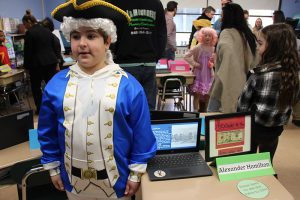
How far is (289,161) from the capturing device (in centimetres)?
310

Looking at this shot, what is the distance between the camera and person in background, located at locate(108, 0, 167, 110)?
2.00m

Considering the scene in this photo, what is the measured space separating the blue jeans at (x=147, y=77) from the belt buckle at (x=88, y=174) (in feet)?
3.25

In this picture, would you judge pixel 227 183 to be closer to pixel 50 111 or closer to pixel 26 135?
pixel 50 111

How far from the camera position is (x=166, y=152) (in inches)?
56.6

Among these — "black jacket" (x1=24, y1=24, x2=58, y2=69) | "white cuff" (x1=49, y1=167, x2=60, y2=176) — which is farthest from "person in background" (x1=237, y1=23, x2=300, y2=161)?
"black jacket" (x1=24, y1=24, x2=58, y2=69)

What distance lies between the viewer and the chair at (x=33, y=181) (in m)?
1.52

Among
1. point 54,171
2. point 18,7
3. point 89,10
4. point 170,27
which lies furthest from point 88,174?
point 18,7

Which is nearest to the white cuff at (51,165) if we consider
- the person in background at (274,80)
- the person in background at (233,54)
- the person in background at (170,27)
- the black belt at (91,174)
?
the black belt at (91,174)

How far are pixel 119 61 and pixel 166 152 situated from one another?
0.89 metres

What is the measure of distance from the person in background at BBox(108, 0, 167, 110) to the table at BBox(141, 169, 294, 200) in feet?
3.32

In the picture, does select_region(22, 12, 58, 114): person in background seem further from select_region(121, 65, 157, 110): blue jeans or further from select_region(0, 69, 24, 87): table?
select_region(121, 65, 157, 110): blue jeans

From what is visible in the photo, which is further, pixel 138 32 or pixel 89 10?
pixel 138 32

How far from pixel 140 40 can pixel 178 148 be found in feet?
3.04

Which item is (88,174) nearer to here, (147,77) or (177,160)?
(177,160)
